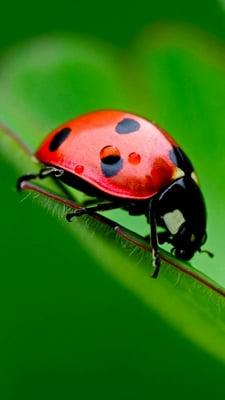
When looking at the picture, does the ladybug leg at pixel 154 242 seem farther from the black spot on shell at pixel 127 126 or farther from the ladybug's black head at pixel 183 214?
the black spot on shell at pixel 127 126

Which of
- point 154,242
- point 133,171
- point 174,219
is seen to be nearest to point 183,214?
point 174,219

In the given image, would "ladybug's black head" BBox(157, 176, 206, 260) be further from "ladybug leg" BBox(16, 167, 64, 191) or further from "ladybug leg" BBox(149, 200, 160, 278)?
"ladybug leg" BBox(16, 167, 64, 191)

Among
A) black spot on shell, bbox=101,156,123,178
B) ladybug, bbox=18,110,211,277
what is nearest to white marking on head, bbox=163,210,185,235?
ladybug, bbox=18,110,211,277

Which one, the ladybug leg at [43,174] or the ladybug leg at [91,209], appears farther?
the ladybug leg at [43,174]

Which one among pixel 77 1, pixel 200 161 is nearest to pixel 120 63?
pixel 200 161

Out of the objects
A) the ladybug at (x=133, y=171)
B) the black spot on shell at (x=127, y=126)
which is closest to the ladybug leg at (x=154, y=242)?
the ladybug at (x=133, y=171)

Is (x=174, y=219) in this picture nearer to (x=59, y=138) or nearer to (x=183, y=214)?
(x=183, y=214)
